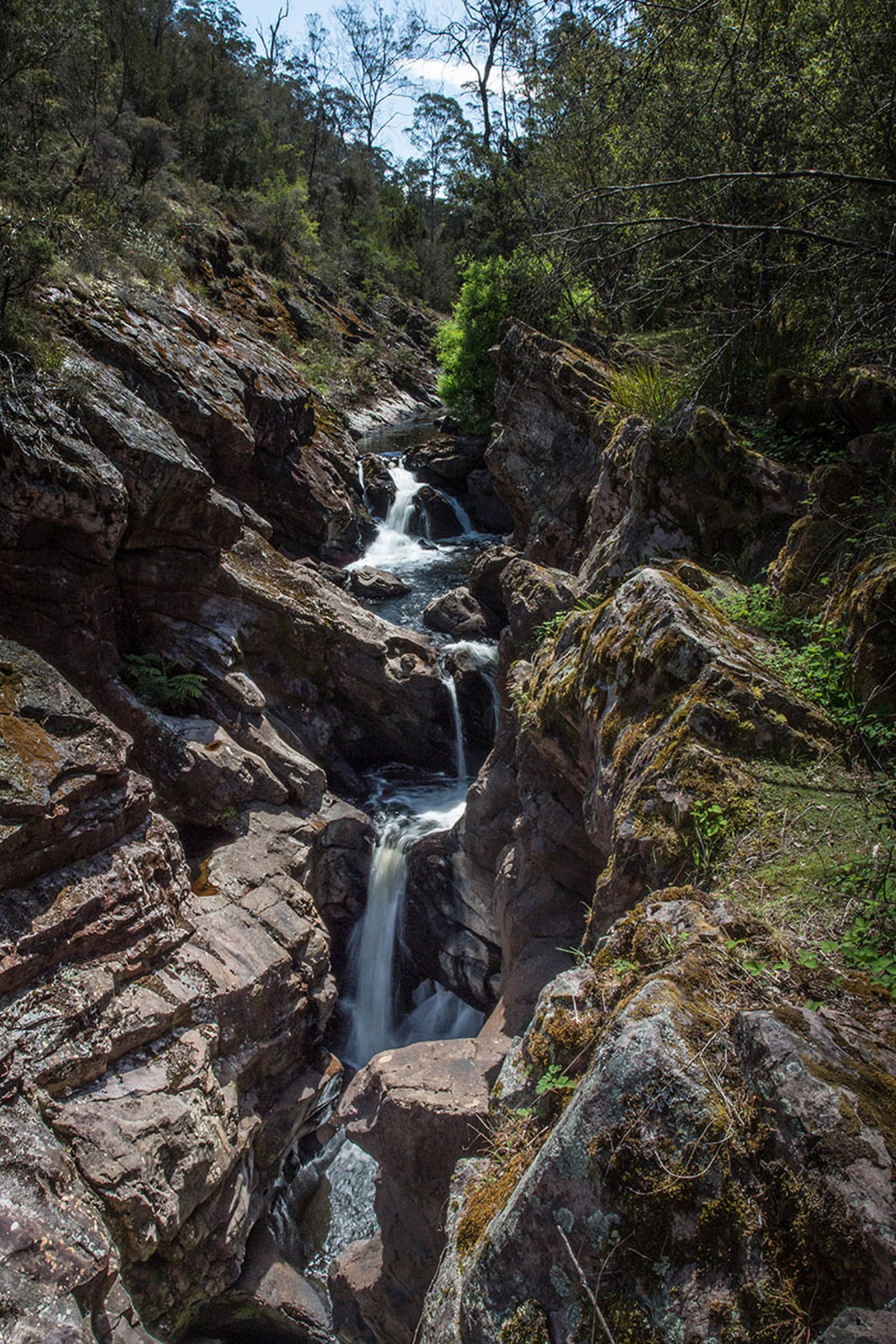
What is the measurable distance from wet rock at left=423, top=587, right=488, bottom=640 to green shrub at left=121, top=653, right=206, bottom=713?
6.04 metres

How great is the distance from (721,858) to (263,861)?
5511 millimetres

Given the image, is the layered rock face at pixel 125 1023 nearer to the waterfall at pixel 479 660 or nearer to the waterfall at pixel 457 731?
the waterfall at pixel 457 731

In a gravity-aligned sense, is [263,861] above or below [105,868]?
below

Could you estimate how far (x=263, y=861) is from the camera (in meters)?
7.70

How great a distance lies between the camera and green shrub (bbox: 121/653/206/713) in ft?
27.0

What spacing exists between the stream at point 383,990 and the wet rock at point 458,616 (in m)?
0.25

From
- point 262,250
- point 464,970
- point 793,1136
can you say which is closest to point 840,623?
point 793,1136

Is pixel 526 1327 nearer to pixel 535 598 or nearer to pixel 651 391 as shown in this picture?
pixel 535 598

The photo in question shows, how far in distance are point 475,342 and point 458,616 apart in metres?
10.7

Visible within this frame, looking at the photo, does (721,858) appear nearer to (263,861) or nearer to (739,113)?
(263,861)

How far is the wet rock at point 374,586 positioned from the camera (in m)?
15.5

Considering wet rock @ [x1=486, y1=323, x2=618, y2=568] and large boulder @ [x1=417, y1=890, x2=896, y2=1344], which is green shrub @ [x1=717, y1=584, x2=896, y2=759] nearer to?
large boulder @ [x1=417, y1=890, x2=896, y2=1344]

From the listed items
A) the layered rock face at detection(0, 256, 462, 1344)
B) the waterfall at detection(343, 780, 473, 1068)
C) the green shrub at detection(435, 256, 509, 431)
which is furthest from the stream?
the green shrub at detection(435, 256, 509, 431)

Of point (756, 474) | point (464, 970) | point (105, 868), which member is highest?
point (756, 474)
